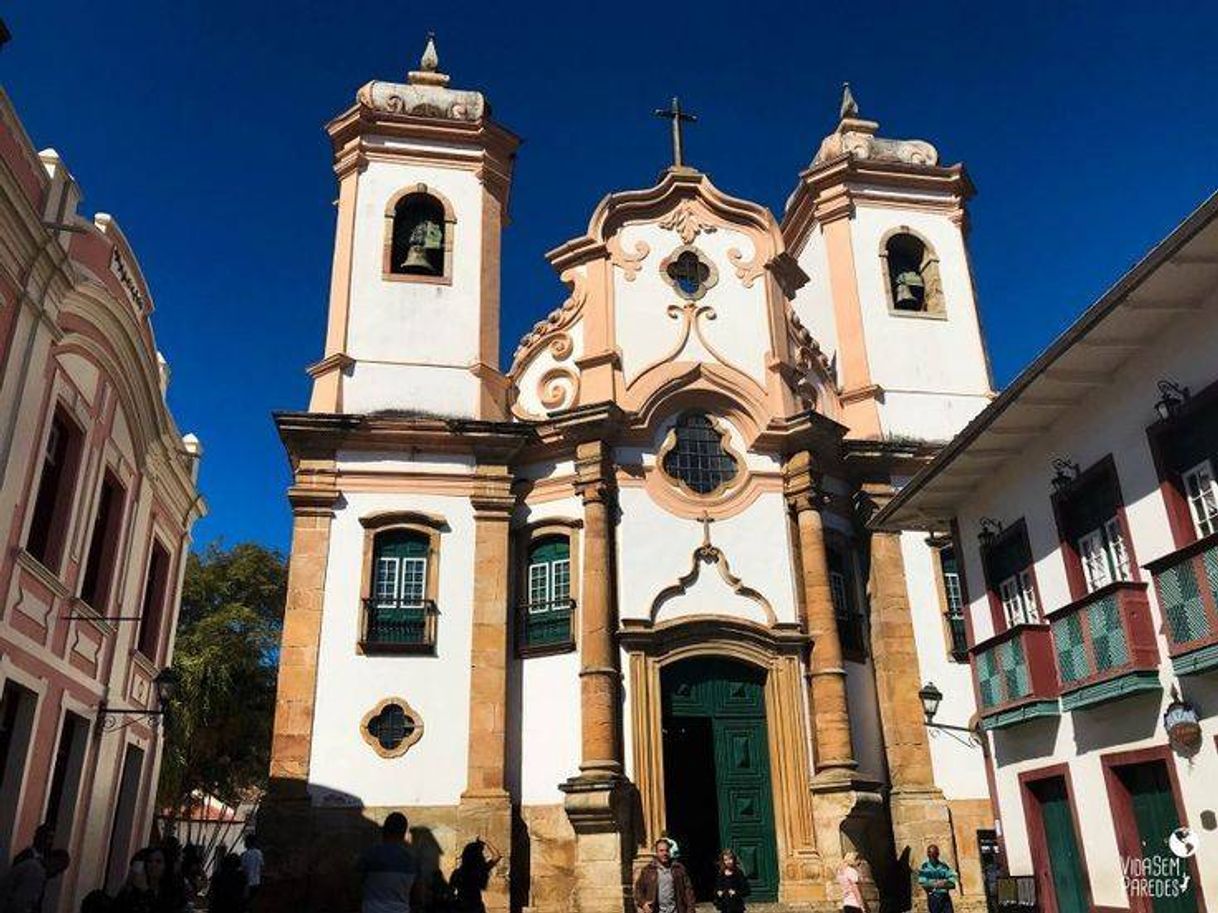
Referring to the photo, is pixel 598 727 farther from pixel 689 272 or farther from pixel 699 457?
pixel 689 272

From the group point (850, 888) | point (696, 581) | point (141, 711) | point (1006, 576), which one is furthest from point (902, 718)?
point (141, 711)

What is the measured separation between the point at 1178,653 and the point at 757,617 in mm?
8093

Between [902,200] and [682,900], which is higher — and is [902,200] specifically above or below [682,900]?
above

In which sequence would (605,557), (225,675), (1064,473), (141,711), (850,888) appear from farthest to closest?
(225,675)
(605,557)
(141,711)
(850,888)
(1064,473)

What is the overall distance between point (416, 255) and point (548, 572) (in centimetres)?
628

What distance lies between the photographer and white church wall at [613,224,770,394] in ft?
61.3

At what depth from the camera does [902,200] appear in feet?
72.8

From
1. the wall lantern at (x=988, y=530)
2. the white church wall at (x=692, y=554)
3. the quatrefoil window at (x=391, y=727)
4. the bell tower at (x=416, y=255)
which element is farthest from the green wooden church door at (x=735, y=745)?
the bell tower at (x=416, y=255)

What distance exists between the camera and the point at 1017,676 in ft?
39.5

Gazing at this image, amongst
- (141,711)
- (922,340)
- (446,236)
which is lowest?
(141,711)

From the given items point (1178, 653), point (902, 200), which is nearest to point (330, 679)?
point (1178, 653)

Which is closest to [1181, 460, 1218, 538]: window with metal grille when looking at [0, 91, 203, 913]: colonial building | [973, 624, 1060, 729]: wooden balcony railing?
[973, 624, 1060, 729]: wooden balcony railing

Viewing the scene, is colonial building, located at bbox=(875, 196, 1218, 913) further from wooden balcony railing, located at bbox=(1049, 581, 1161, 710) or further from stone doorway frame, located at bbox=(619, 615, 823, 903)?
stone doorway frame, located at bbox=(619, 615, 823, 903)

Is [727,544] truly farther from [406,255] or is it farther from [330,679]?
[406,255]
